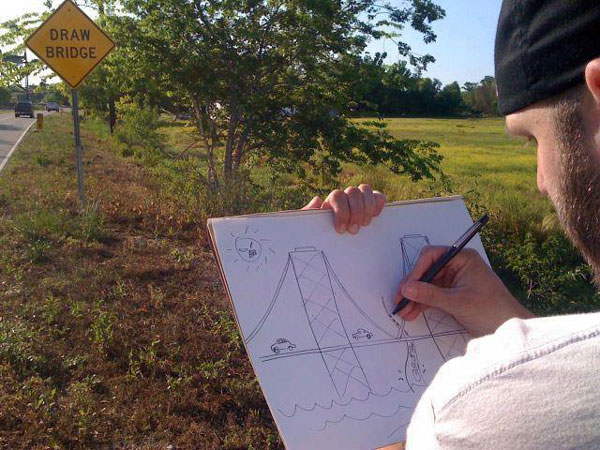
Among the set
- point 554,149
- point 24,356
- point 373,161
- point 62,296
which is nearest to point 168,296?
point 62,296

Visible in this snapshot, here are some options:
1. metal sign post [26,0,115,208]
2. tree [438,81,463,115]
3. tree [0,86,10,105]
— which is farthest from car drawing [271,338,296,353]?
tree [0,86,10,105]

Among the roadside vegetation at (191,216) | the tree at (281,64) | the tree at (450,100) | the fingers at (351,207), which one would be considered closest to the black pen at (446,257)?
the fingers at (351,207)

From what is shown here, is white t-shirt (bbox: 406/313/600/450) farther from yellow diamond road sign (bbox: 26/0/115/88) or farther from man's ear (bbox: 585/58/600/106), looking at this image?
yellow diamond road sign (bbox: 26/0/115/88)

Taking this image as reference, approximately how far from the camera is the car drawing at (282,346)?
1.60 meters

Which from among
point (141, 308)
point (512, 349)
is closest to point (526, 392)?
point (512, 349)

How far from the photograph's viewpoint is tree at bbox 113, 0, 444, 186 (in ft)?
24.0

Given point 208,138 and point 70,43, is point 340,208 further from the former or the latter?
point 70,43

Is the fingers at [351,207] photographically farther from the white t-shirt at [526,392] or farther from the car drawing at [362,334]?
the white t-shirt at [526,392]

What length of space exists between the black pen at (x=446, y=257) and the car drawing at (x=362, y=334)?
0.35ft

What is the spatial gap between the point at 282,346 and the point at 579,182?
38.8 inches

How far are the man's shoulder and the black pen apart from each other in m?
0.88

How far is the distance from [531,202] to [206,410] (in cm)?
655

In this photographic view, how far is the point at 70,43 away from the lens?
8.00m

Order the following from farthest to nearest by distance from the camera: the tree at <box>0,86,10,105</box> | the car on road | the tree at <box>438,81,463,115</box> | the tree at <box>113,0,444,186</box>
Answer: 1. the tree at <box>0,86,10,105</box>
2. the car on road
3. the tree at <box>438,81,463,115</box>
4. the tree at <box>113,0,444,186</box>
